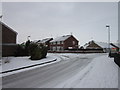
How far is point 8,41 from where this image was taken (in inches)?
859

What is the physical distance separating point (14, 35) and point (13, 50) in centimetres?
300

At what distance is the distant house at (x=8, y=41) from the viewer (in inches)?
820

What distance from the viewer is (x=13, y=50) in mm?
22922

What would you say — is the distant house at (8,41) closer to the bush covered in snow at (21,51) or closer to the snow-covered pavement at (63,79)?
the bush covered in snow at (21,51)

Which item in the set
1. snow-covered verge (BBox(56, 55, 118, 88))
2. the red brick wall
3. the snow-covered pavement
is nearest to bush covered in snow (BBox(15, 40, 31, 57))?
the snow-covered pavement

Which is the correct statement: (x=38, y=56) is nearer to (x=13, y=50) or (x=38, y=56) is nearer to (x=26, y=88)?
(x=13, y=50)

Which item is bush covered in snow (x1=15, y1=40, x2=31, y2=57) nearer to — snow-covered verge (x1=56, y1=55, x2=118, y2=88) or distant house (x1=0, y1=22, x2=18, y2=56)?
distant house (x1=0, y1=22, x2=18, y2=56)

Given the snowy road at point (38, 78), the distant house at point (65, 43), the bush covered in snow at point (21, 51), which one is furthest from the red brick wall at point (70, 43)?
the snowy road at point (38, 78)

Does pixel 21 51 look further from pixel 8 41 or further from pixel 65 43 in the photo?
pixel 65 43

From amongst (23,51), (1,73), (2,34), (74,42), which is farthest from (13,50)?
(74,42)

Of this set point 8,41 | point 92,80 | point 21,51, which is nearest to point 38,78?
point 92,80

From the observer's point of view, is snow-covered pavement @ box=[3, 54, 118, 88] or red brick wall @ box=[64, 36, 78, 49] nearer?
snow-covered pavement @ box=[3, 54, 118, 88]

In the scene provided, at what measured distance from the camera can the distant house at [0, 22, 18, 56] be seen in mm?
20831

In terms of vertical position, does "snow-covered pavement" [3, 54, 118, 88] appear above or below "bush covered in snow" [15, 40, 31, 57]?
below
